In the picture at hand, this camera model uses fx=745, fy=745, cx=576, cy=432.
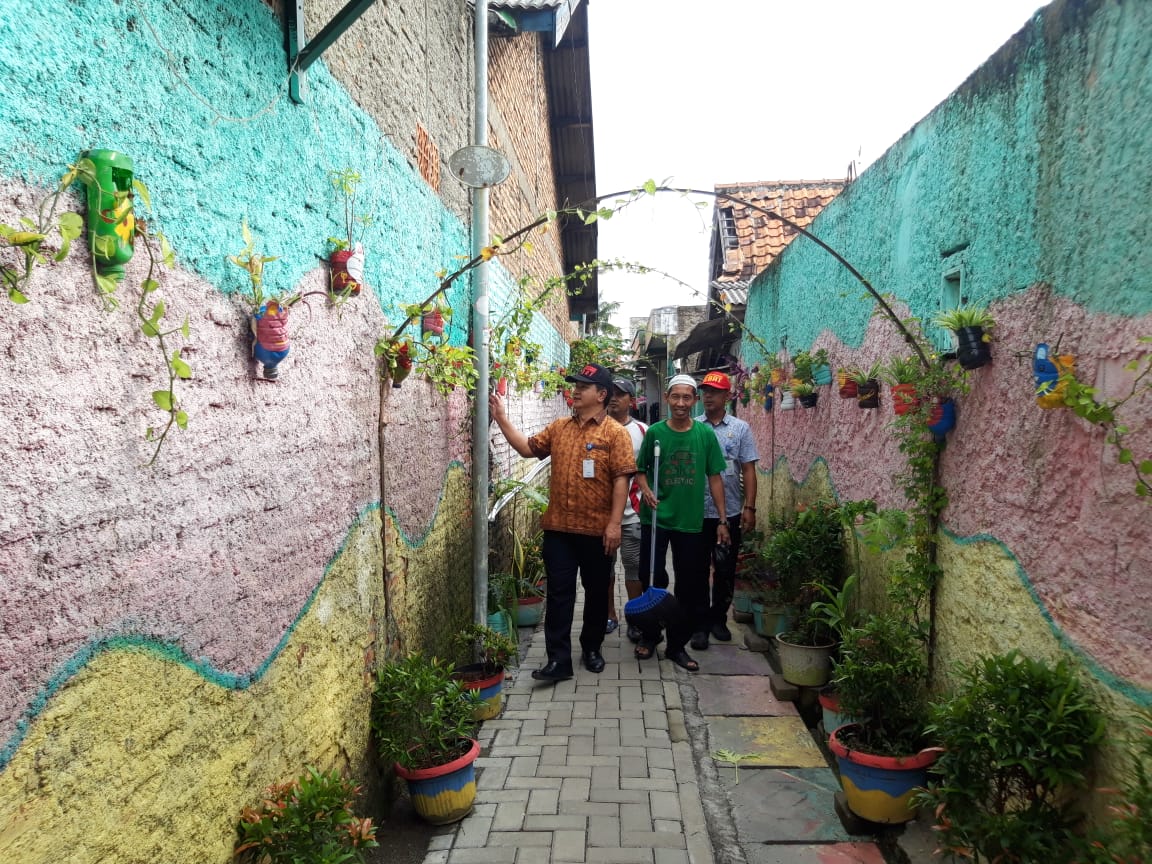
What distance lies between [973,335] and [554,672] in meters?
3.12

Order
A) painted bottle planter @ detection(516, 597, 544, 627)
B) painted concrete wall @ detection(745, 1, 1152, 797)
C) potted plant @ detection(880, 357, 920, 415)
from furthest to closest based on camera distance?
painted bottle planter @ detection(516, 597, 544, 627) < potted plant @ detection(880, 357, 920, 415) < painted concrete wall @ detection(745, 1, 1152, 797)

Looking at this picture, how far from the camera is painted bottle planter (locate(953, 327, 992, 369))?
2.77 m

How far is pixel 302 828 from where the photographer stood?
7.09ft

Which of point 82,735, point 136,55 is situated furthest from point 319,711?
point 136,55

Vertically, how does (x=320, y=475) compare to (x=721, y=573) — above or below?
above

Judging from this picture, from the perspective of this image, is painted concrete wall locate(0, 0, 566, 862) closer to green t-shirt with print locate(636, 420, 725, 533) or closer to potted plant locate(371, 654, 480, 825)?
potted plant locate(371, 654, 480, 825)

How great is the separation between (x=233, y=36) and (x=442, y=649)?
3347 millimetres

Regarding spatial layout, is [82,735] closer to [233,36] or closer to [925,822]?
[233,36]

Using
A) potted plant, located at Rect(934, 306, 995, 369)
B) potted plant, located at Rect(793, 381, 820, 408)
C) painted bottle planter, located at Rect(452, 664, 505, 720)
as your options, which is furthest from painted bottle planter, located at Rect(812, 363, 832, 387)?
painted bottle planter, located at Rect(452, 664, 505, 720)

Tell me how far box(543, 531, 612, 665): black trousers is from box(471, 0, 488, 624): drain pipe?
0.43 metres

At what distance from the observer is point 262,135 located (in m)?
2.28

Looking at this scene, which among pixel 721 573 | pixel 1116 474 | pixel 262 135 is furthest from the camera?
pixel 721 573

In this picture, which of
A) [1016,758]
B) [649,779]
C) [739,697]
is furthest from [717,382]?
[1016,758]

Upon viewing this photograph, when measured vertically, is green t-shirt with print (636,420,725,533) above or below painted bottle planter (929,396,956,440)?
below
